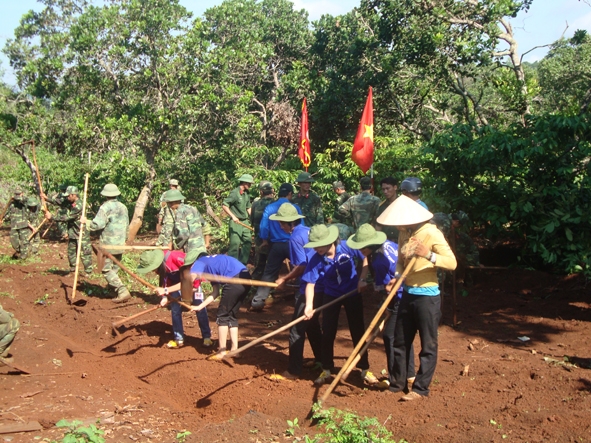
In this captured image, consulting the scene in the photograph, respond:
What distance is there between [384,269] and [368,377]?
1.14 m

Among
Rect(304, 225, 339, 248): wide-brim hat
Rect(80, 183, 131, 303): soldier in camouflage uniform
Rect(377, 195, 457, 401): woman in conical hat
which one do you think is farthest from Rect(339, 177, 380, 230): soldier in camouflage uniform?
Rect(80, 183, 131, 303): soldier in camouflage uniform

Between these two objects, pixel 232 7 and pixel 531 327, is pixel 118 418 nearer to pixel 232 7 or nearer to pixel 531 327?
pixel 531 327

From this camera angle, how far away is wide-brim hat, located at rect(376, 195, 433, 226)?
539 cm

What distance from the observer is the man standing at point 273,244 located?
9008 mm

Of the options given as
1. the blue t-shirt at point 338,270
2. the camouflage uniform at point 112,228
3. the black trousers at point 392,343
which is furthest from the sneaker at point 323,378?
the camouflage uniform at point 112,228

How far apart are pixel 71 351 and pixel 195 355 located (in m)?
1.58

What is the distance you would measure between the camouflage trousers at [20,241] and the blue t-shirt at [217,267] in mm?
8001

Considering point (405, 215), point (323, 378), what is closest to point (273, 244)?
point (323, 378)

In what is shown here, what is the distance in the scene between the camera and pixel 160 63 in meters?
15.1

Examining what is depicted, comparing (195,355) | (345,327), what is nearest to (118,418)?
(195,355)

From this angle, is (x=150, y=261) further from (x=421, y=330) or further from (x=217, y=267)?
(x=421, y=330)

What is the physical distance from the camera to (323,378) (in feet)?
20.6

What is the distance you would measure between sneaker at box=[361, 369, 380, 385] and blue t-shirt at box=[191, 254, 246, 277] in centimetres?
180

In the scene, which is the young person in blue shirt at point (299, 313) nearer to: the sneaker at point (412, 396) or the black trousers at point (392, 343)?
the black trousers at point (392, 343)
